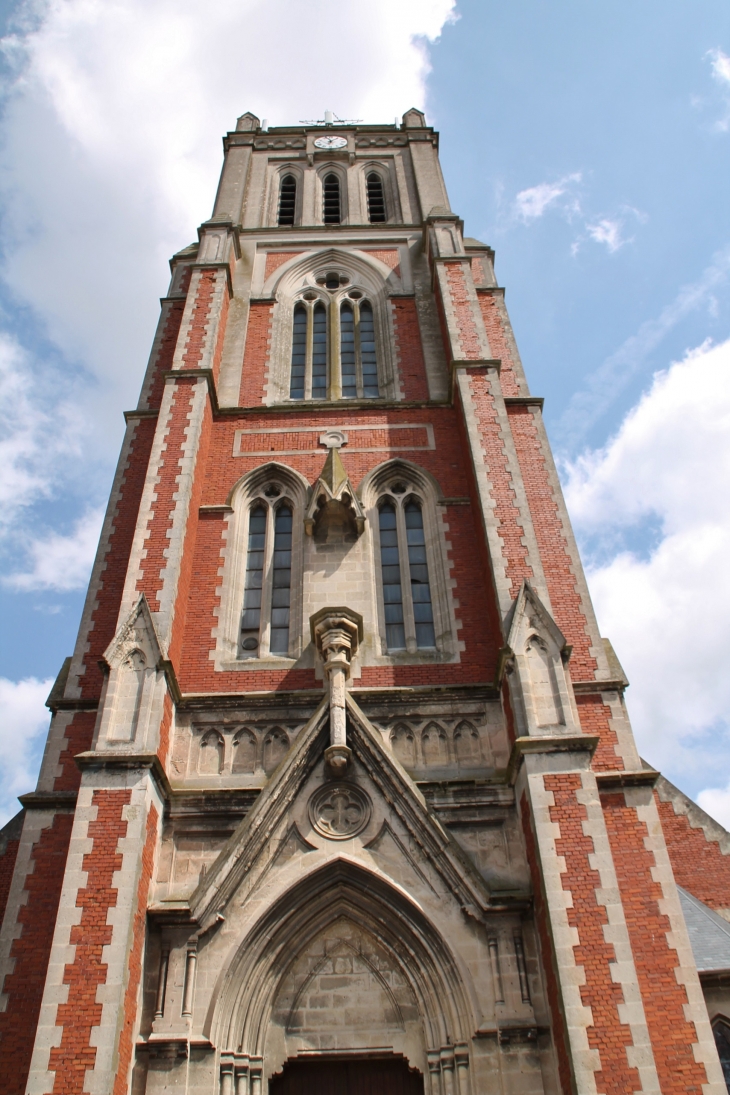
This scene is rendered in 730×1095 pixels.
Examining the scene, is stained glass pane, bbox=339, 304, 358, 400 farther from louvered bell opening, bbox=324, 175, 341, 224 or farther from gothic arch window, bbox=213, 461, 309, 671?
louvered bell opening, bbox=324, 175, 341, 224

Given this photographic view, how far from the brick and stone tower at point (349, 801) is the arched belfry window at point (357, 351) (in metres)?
1.62

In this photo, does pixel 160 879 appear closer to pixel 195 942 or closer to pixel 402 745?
pixel 195 942

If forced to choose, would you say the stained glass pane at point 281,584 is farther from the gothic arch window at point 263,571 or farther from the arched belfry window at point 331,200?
the arched belfry window at point 331,200

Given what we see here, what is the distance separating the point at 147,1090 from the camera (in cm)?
857

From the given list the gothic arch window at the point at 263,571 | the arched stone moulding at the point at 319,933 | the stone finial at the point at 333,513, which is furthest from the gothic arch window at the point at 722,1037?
the stone finial at the point at 333,513

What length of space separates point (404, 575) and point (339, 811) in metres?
4.45

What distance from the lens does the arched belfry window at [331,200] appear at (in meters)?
25.0

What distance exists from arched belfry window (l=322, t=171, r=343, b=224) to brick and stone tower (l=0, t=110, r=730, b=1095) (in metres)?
10.0

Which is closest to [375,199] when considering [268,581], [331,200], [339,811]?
[331,200]

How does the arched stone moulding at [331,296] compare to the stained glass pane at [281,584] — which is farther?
the arched stone moulding at [331,296]

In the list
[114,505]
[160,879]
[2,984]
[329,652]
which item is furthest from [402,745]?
[114,505]

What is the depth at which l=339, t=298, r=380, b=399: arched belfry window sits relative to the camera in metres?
18.3

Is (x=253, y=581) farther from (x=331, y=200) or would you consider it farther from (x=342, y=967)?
(x=331, y=200)

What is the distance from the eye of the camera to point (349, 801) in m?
10.6
